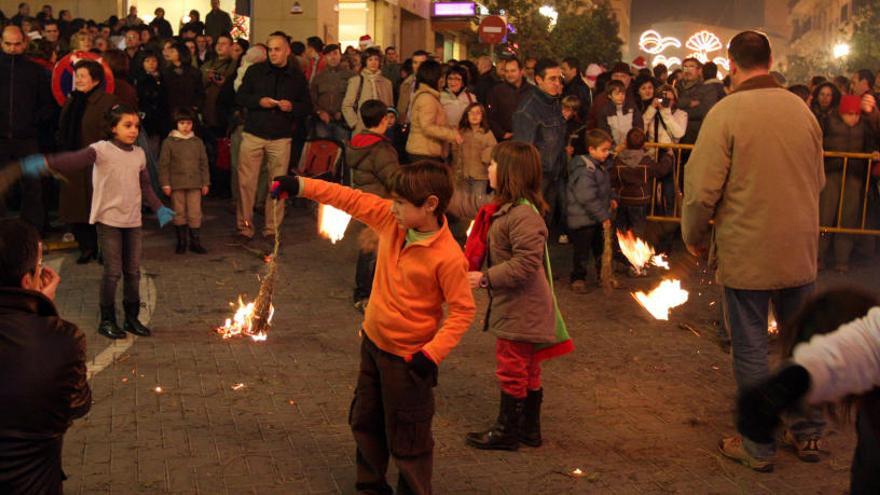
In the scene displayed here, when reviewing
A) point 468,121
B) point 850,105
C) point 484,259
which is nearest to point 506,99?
point 468,121

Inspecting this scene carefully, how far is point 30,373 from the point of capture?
11.3ft

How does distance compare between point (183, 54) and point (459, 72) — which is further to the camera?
point (183, 54)

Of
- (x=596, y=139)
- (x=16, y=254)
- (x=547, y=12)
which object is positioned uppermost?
(x=547, y=12)

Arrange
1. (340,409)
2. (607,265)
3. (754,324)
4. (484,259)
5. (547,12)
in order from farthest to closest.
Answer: (547,12) → (607,265) → (340,409) → (484,259) → (754,324)

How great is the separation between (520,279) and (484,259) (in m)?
0.45

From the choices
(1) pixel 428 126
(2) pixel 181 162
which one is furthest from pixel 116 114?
(1) pixel 428 126

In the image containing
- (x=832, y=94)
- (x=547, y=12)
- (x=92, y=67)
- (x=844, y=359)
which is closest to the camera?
(x=844, y=359)

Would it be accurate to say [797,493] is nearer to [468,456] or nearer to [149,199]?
[468,456]

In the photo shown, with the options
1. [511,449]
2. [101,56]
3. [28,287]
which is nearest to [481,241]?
[511,449]

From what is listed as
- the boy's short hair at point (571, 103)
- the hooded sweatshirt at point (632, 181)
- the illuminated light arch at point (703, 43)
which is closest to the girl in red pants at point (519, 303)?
the hooded sweatshirt at point (632, 181)

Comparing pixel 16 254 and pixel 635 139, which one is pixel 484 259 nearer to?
pixel 16 254

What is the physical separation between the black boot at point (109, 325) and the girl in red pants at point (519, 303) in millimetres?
3405

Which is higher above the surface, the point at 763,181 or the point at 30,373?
the point at 763,181

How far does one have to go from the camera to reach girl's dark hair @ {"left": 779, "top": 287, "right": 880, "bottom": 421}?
274 centimetres
